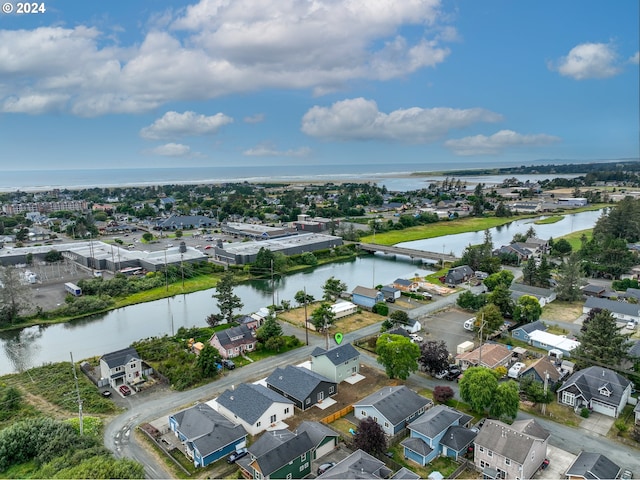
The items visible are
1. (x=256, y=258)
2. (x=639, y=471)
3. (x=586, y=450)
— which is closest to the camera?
(x=639, y=471)

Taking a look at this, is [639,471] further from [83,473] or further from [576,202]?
[576,202]

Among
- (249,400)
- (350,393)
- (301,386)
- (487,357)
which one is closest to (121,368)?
(249,400)

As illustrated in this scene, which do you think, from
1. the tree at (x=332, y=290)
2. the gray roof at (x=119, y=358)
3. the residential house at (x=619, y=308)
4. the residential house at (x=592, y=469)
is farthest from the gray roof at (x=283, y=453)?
the residential house at (x=619, y=308)

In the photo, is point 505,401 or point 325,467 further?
point 505,401

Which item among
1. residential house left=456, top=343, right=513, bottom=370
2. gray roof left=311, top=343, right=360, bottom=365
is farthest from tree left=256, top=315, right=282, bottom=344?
residential house left=456, top=343, right=513, bottom=370

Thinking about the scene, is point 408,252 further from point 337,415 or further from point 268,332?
point 337,415

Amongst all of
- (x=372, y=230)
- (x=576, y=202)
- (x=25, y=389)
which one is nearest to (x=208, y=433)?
(x=25, y=389)

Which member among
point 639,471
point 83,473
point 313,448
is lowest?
point 639,471
